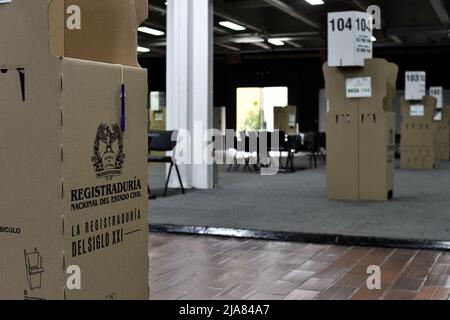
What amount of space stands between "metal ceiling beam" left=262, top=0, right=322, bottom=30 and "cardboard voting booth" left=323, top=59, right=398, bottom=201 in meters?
5.59

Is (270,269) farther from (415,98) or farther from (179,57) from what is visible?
(415,98)

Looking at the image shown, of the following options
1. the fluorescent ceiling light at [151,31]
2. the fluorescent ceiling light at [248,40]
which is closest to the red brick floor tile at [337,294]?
the fluorescent ceiling light at [151,31]

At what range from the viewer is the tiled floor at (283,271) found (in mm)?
2891

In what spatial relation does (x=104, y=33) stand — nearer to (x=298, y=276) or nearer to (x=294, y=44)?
(x=298, y=276)

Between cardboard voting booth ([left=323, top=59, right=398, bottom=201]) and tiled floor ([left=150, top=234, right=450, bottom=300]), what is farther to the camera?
cardboard voting booth ([left=323, top=59, right=398, bottom=201])

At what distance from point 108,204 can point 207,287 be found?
1.66 metres

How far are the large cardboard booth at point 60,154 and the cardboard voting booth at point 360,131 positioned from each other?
16.8ft

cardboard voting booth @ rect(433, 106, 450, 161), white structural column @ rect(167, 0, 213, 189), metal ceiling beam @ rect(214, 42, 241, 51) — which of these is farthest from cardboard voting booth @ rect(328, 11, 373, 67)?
metal ceiling beam @ rect(214, 42, 241, 51)

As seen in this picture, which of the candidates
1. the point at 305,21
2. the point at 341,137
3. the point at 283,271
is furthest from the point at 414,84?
the point at 283,271

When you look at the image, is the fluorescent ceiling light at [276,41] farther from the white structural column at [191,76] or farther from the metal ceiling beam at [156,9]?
the white structural column at [191,76]

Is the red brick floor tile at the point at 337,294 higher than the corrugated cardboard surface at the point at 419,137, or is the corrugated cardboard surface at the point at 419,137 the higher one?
the corrugated cardboard surface at the point at 419,137

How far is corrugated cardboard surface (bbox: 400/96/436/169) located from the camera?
11232 millimetres

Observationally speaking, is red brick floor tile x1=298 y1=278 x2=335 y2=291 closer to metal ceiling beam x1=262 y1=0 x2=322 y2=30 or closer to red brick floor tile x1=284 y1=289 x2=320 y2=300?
red brick floor tile x1=284 y1=289 x2=320 y2=300
